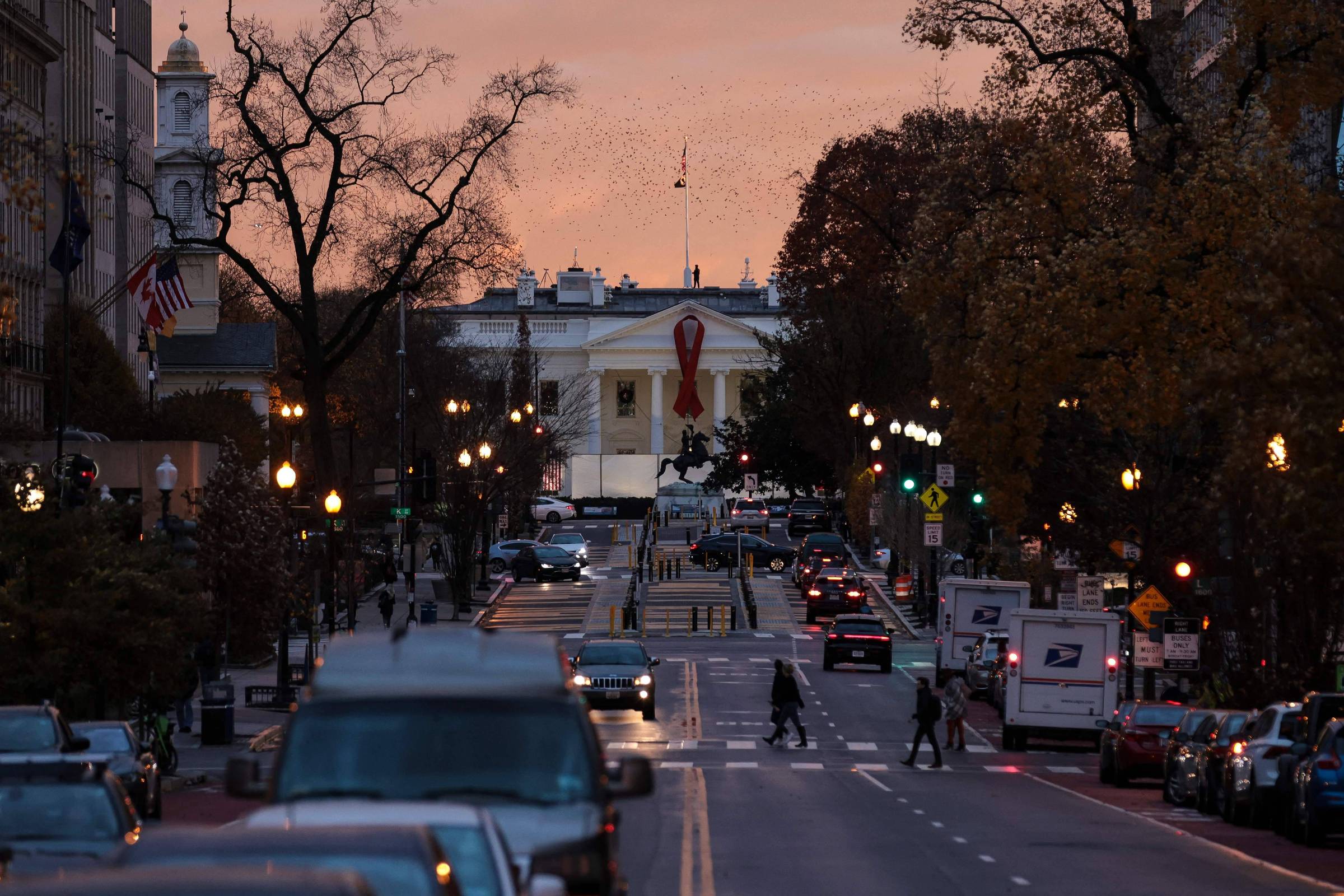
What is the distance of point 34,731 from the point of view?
20.4 metres

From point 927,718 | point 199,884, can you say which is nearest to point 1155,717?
→ point 927,718

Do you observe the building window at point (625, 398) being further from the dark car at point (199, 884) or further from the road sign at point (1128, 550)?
the dark car at point (199, 884)

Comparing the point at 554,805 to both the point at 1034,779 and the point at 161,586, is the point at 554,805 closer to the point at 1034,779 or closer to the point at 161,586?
the point at 161,586

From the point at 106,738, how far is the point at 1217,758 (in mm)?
13820

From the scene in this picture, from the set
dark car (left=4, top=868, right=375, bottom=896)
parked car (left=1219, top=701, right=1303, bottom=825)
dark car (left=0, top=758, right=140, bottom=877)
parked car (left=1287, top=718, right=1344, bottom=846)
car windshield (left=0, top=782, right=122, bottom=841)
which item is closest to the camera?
dark car (left=4, top=868, right=375, bottom=896)

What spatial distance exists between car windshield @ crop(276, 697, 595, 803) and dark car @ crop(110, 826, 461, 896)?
2989 millimetres

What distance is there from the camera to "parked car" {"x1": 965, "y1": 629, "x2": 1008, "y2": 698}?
46.3 m

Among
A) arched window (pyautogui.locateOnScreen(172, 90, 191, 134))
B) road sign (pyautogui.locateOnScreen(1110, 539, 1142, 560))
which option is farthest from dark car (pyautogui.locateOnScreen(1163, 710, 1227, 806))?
arched window (pyautogui.locateOnScreen(172, 90, 191, 134))

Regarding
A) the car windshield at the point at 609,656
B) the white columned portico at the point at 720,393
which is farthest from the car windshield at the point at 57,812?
the white columned portico at the point at 720,393

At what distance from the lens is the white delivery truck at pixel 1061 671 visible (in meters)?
36.1

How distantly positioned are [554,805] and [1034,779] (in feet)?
71.4

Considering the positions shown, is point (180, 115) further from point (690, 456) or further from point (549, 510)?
point (690, 456)

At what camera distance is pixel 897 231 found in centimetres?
7156

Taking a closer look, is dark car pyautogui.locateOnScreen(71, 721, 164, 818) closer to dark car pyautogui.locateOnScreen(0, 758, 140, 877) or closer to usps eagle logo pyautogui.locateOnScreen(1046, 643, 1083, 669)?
dark car pyautogui.locateOnScreen(0, 758, 140, 877)
